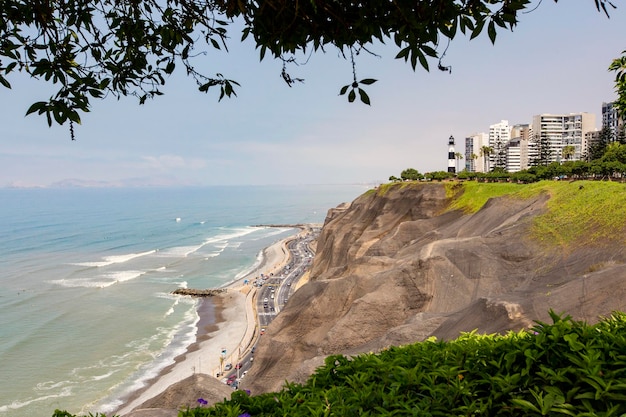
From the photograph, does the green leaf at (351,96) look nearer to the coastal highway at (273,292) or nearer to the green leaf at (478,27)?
the green leaf at (478,27)

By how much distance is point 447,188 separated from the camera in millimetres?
45438

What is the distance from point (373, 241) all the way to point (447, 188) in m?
10.3

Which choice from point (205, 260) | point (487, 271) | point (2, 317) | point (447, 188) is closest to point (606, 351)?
point (487, 271)

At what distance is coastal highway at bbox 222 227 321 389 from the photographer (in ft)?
121

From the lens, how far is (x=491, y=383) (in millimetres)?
3775

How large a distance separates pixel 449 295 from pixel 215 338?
29.3 metres

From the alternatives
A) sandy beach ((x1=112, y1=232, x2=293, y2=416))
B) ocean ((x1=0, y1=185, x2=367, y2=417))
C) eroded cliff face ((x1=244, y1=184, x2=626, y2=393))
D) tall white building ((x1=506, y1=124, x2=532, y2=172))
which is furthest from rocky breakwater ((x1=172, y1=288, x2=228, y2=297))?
tall white building ((x1=506, y1=124, x2=532, y2=172))

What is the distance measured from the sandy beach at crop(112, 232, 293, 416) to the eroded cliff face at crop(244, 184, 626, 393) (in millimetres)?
11029

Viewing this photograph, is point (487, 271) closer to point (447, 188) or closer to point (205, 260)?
point (447, 188)

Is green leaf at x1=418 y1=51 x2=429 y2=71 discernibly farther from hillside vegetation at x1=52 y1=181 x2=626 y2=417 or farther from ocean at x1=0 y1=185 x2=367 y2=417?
ocean at x1=0 y1=185 x2=367 y2=417

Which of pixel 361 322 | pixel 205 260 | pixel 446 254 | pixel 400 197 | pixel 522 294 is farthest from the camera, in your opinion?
pixel 205 260

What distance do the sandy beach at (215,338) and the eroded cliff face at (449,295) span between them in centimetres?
1103

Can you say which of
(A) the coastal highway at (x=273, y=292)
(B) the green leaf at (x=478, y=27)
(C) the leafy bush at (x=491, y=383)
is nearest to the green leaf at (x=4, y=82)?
(C) the leafy bush at (x=491, y=383)

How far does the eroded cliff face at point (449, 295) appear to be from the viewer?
15.0 meters
